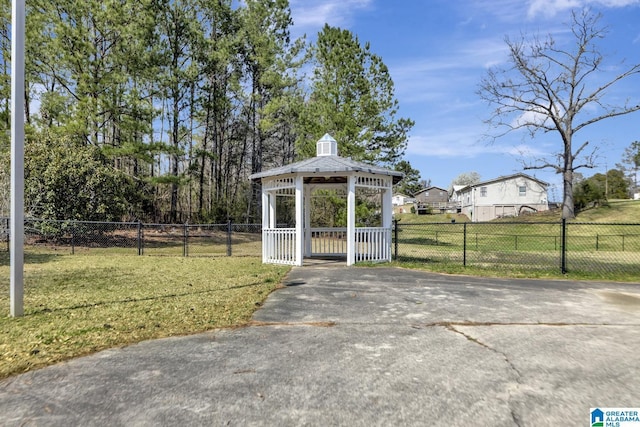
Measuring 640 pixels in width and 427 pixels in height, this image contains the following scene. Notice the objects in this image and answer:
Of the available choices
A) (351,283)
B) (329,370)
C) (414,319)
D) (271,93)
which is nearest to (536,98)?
(271,93)

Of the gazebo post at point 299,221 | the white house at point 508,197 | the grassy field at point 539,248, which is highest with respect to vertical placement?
the white house at point 508,197

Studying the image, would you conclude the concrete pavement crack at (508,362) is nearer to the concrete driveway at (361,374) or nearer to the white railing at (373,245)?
the concrete driveway at (361,374)

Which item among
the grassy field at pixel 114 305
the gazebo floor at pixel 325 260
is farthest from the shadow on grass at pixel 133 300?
the gazebo floor at pixel 325 260

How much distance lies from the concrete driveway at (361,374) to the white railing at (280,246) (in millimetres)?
5738

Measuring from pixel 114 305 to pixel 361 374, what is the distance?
14.5ft

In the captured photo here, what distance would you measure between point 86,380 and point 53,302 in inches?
147

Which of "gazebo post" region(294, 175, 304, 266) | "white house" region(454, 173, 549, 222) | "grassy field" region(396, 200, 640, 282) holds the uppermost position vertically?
"white house" region(454, 173, 549, 222)

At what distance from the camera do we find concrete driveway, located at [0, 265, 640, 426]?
275 centimetres

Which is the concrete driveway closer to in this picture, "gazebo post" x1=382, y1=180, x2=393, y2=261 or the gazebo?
the gazebo

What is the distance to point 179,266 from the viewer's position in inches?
446

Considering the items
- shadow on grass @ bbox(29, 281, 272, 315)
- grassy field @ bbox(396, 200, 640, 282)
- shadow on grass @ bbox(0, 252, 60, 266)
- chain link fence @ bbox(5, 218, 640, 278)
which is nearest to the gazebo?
chain link fence @ bbox(5, 218, 640, 278)

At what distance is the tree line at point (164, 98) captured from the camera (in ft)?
60.6

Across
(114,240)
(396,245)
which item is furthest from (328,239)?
(114,240)

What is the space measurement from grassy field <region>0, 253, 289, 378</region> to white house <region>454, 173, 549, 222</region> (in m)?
40.7
